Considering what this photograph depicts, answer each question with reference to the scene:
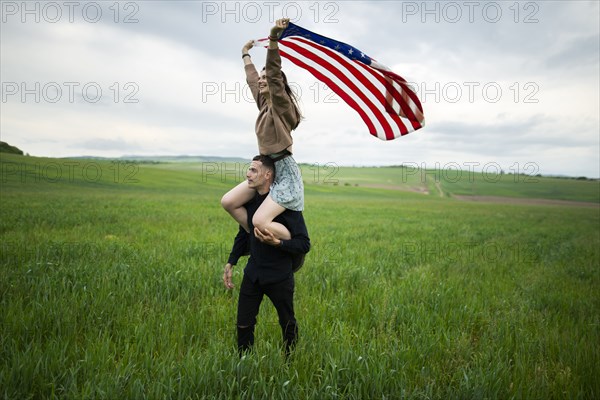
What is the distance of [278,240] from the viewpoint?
2.81m

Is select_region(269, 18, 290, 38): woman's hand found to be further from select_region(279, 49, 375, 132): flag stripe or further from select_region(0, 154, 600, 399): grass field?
select_region(0, 154, 600, 399): grass field

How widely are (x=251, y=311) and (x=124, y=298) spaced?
214 cm

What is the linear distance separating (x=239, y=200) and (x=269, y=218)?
0.46 meters

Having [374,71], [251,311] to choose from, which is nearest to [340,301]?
[251,311]

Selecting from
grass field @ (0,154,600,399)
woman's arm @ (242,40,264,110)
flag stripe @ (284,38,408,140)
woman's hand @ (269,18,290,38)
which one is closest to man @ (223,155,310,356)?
grass field @ (0,154,600,399)

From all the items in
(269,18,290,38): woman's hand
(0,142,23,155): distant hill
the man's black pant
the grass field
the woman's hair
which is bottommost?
the grass field

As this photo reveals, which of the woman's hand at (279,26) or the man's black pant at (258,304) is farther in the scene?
the man's black pant at (258,304)

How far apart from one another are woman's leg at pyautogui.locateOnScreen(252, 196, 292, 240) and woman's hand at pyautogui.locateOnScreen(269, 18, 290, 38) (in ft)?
4.32

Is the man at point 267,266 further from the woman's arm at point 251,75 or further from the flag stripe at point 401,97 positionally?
the flag stripe at point 401,97

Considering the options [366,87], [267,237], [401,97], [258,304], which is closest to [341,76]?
[366,87]

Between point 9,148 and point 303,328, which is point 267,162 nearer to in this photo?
point 303,328

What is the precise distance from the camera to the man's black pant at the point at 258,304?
9.74 ft

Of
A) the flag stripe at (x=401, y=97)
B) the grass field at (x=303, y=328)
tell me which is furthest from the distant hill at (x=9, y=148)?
the flag stripe at (x=401, y=97)

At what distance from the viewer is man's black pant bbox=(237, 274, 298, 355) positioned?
9.74ft
